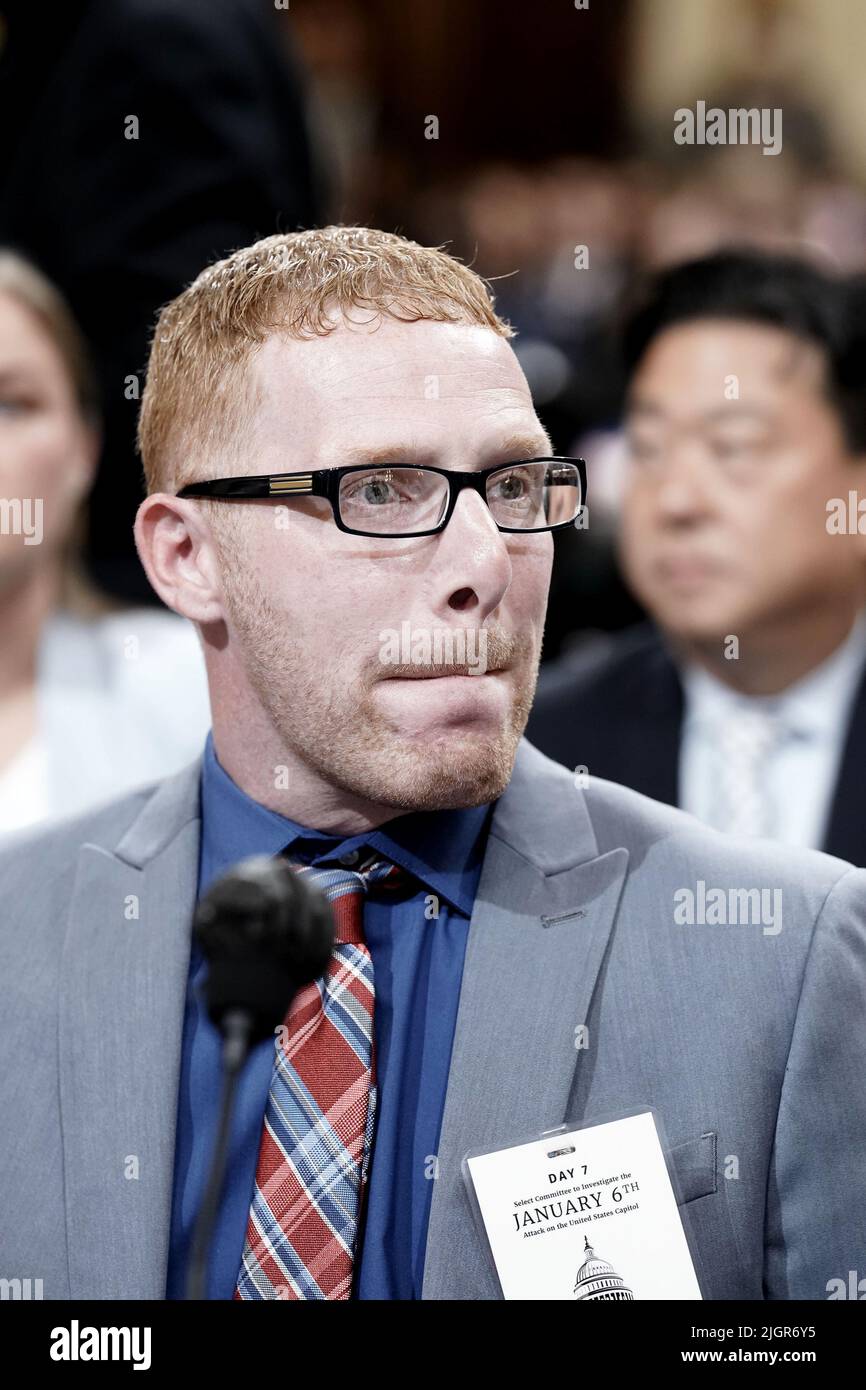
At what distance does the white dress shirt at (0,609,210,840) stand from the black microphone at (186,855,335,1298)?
4.71 feet

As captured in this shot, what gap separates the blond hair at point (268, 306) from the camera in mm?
1554

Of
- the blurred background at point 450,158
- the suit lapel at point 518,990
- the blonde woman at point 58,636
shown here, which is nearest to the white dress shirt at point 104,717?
the blonde woman at point 58,636

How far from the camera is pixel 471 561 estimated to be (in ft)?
4.90

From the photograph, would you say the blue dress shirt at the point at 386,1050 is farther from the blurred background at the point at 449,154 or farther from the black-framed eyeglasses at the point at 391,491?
the blurred background at the point at 449,154

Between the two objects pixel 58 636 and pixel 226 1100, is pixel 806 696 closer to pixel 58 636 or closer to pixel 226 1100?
pixel 58 636

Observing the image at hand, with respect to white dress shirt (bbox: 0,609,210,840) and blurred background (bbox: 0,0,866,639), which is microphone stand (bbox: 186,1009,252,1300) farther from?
white dress shirt (bbox: 0,609,210,840)

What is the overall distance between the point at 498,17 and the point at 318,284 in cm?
576

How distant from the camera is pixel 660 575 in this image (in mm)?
2729

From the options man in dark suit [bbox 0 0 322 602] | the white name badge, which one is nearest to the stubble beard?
the white name badge

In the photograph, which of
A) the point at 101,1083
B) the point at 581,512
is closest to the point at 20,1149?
the point at 101,1083

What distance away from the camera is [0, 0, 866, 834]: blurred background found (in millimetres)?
2988

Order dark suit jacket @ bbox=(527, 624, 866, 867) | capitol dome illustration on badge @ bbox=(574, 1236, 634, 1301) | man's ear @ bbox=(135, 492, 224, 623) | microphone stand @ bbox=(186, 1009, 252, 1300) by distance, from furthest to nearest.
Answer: dark suit jacket @ bbox=(527, 624, 866, 867) → man's ear @ bbox=(135, 492, 224, 623) → capitol dome illustration on badge @ bbox=(574, 1236, 634, 1301) → microphone stand @ bbox=(186, 1009, 252, 1300)

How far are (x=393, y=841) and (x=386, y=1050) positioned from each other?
0.66 feet
